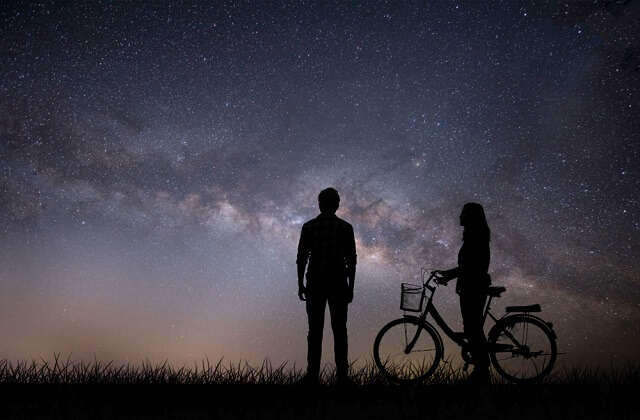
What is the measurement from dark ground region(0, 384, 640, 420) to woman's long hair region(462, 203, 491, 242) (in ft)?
6.27

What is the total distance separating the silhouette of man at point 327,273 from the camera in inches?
239

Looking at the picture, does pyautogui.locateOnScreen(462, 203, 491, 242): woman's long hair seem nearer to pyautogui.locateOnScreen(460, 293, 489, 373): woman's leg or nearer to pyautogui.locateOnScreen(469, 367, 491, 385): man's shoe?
pyautogui.locateOnScreen(460, 293, 489, 373): woman's leg

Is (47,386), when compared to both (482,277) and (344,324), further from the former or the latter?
(482,277)

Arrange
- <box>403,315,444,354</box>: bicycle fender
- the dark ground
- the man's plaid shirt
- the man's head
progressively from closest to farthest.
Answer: the dark ground → the man's plaid shirt → the man's head → <box>403,315,444,354</box>: bicycle fender

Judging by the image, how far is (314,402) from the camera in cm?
470

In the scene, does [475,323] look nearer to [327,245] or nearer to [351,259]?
[351,259]

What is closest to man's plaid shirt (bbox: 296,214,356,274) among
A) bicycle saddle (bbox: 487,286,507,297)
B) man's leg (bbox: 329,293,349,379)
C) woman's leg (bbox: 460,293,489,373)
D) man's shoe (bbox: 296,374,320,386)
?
man's leg (bbox: 329,293,349,379)

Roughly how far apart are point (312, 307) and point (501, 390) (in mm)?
2255

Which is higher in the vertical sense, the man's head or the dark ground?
the man's head

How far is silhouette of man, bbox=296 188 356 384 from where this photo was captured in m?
6.07

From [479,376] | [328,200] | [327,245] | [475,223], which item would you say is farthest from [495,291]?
[328,200]

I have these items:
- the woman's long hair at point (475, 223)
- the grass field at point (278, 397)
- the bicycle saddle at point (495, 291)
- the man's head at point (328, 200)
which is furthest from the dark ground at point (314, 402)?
the man's head at point (328, 200)

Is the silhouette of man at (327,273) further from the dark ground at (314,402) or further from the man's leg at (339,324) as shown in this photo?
the dark ground at (314,402)

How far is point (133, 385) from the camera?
18.2ft
